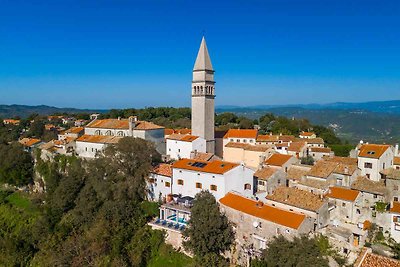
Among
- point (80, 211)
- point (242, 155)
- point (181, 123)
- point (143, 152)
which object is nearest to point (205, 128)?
point (242, 155)

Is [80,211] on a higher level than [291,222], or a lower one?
lower

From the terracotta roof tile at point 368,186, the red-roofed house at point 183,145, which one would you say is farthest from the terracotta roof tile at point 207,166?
the terracotta roof tile at point 368,186

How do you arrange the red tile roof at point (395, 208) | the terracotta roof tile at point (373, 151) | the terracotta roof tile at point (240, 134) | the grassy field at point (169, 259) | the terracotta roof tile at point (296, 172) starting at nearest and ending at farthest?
the red tile roof at point (395, 208), the grassy field at point (169, 259), the terracotta roof tile at point (373, 151), the terracotta roof tile at point (296, 172), the terracotta roof tile at point (240, 134)

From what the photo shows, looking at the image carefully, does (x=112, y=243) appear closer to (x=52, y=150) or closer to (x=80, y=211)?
(x=80, y=211)

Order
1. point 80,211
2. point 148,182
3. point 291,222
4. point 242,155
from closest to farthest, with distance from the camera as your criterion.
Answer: point 291,222, point 80,211, point 148,182, point 242,155

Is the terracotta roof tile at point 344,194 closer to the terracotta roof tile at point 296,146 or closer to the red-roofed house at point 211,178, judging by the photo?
the red-roofed house at point 211,178

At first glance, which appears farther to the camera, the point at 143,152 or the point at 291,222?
the point at 143,152

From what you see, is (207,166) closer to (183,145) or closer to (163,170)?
(163,170)

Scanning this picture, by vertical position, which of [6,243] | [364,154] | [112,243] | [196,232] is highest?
[364,154]
